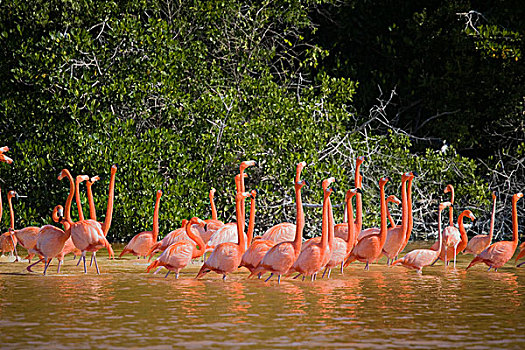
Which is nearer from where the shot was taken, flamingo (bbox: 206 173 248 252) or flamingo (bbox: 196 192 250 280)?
flamingo (bbox: 196 192 250 280)

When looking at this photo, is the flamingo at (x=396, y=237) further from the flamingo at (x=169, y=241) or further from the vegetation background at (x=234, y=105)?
the vegetation background at (x=234, y=105)

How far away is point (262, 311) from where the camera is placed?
7918 millimetres

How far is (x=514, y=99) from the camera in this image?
55.9 ft

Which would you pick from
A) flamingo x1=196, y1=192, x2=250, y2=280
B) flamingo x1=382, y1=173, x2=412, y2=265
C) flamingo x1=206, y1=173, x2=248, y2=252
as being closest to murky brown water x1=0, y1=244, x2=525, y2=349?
flamingo x1=196, y1=192, x2=250, y2=280

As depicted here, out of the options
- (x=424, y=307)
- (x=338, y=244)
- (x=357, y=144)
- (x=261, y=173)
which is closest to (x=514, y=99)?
(x=357, y=144)

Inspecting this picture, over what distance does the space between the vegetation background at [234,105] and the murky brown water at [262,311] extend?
451 centimetres

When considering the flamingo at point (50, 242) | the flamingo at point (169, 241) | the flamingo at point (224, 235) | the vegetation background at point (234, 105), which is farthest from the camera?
the vegetation background at point (234, 105)

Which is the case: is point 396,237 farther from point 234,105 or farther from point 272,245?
point 234,105

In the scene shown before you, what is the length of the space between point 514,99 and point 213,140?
6.44 m

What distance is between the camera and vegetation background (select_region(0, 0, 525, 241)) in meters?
15.5

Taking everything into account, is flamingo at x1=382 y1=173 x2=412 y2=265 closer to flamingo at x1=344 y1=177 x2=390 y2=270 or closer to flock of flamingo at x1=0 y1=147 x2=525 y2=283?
flock of flamingo at x1=0 y1=147 x2=525 y2=283

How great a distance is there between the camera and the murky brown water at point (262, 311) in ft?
21.4

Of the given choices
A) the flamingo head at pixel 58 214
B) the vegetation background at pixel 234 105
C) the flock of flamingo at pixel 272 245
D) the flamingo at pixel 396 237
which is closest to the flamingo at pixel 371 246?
the flock of flamingo at pixel 272 245

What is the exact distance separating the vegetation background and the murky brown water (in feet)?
14.8
